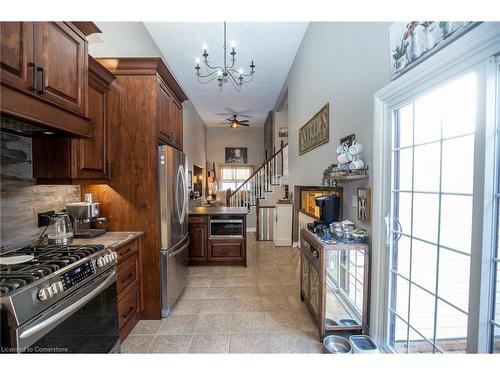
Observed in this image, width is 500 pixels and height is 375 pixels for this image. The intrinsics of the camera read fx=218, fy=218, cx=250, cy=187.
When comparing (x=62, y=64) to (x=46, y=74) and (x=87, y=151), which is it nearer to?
(x=46, y=74)

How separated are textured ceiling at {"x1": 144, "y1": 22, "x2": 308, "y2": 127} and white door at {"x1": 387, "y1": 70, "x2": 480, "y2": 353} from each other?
8.74ft

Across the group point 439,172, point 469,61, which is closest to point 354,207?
point 439,172

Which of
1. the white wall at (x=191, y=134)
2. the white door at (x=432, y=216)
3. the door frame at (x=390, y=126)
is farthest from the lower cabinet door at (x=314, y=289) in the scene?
the white wall at (x=191, y=134)

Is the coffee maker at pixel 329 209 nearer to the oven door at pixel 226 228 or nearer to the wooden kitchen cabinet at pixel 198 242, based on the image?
the oven door at pixel 226 228

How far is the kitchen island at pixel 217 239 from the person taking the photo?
3898mm

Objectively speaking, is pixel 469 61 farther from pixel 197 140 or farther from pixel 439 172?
pixel 197 140

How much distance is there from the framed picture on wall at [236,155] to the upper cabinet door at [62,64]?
280 inches

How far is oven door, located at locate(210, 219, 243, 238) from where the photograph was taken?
393 cm

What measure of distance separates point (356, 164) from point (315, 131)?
1374 mm

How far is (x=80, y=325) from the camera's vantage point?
4.49ft

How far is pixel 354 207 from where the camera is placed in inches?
83.9

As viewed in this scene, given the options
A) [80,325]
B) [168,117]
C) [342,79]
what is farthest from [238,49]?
[80,325]

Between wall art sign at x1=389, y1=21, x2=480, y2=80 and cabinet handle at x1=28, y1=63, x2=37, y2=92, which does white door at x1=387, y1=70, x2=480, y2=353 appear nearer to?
wall art sign at x1=389, y1=21, x2=480, y2=80

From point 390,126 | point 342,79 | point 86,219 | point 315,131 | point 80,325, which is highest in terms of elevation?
point 342,79
